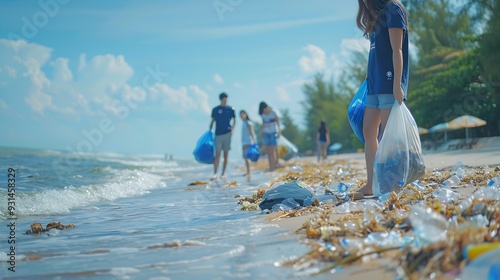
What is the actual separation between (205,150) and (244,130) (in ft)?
8.38

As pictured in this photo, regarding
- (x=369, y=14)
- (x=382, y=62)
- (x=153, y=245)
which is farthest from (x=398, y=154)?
(x=153, y=245)

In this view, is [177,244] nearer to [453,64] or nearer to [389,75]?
[389,75]

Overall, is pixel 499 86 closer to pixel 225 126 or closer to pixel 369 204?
pixel 225 126

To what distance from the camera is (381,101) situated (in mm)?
4961

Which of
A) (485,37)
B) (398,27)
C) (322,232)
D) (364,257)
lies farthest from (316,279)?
(485,37)

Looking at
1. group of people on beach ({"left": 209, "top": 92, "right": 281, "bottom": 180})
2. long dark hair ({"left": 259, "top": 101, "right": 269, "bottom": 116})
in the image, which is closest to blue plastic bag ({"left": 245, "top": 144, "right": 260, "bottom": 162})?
group of people on beach ({"left": 209, "top": 92, "right": 281, "bottom": 180})

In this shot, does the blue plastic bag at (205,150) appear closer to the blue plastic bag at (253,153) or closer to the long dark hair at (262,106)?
the blue plastic bag at (253,153)

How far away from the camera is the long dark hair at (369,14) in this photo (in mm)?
4902

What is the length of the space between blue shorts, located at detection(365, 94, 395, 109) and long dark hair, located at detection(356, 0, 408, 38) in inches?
23.7

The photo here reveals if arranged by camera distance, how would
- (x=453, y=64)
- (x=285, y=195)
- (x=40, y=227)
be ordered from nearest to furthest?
1. (x=40, y=227)
2. (x=285, y=195)
3. (x=453, y=64)

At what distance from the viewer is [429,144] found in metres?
27.4

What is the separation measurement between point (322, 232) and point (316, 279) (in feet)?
2.71

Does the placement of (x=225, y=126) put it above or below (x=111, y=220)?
above

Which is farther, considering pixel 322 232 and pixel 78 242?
pixel 78 242
